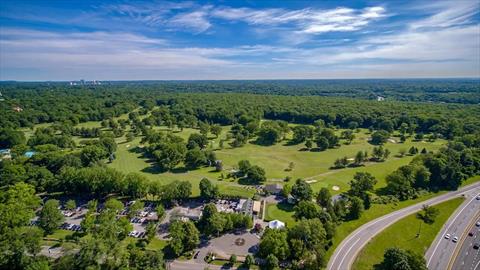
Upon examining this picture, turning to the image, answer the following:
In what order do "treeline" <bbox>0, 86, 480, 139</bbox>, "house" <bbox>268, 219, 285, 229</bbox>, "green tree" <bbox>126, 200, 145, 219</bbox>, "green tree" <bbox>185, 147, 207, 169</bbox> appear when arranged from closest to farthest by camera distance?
"house" <bbox>268, 219, 285, 229</bbox> → "green tree" <bbox>126, 200, 145, 219</bbox> → "green tree" <bbox>185, 147, 207, 169</bbox> → "treeline" <bbox>0, 86, 480, 139</bbox>

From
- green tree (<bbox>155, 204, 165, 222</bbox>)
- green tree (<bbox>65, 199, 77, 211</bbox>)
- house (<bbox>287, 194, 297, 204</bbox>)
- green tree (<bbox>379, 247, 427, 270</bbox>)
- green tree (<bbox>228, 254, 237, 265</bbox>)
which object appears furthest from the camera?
house (<bbox>287, 194, 297, 204</bbox>)

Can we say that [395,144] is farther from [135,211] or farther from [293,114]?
[135,211]

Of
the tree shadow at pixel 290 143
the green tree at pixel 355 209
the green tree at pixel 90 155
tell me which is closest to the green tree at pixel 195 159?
the green tree at pixel 90 155

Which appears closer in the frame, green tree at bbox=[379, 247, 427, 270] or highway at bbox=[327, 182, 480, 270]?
green tree at bbox=[379, 247, 427, 270]

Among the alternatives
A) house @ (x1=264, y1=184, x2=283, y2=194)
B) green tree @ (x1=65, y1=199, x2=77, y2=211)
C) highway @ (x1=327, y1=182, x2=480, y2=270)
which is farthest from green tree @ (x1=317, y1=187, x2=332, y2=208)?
green tree @ (x1=65, y1=199, x2=77, y2=211)

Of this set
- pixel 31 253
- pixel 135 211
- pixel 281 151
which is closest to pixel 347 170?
pixel 281 151

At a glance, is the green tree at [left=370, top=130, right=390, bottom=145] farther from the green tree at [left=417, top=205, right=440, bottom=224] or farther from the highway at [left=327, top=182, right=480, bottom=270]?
the green tree at [left=417, top=205, right=440, bottom=224]
